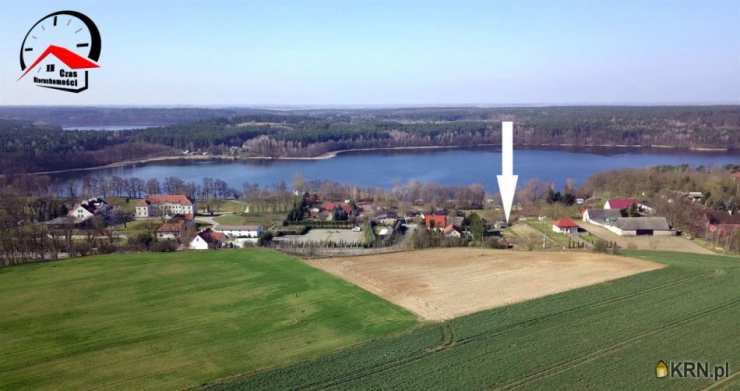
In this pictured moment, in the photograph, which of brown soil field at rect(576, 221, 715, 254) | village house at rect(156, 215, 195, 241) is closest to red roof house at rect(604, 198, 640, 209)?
brown soil field at rect(576, 221, 715, 254)

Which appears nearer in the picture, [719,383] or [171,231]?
[719,383]

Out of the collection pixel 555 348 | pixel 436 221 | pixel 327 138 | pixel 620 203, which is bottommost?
pixel 436 221

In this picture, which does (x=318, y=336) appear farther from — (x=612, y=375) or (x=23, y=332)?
(x=23, y=332)

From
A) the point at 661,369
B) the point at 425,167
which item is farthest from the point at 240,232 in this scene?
the point at 425,167

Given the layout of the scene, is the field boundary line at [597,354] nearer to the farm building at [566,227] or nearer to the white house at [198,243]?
the farm building at [566,227]

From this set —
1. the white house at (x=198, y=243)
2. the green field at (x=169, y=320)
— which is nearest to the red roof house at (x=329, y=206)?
the white house at (x=198, y=243)

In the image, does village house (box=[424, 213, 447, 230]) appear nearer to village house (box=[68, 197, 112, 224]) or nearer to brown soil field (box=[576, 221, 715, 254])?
brown soil field (box=[576, 221, 715, 254])

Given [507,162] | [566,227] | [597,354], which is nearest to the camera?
[507,162]

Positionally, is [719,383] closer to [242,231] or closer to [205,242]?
[205,242]
